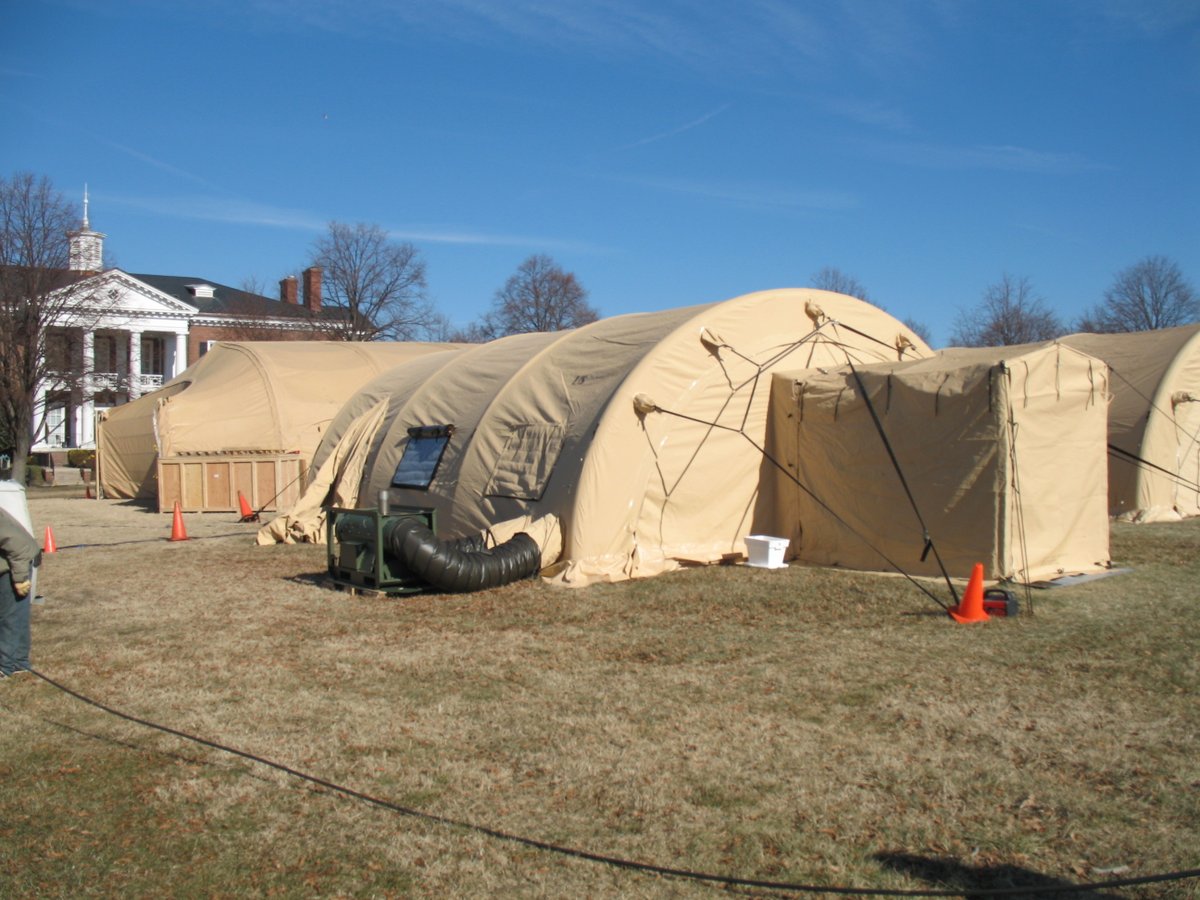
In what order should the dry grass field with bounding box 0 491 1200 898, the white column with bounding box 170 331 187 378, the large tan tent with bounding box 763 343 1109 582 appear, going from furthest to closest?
the white column with bounding box 170 331 187 378 < the large tan tent with bounding box 763 343 1109 582 < the dry grass field with bounding box 0 491 1200 898

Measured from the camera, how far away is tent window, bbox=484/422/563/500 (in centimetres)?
1234

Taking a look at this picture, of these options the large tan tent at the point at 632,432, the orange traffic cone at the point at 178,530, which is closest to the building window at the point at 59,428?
the orange traffic cone at the point at 178,530

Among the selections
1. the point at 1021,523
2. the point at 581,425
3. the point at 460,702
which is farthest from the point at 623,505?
the point at 460,702

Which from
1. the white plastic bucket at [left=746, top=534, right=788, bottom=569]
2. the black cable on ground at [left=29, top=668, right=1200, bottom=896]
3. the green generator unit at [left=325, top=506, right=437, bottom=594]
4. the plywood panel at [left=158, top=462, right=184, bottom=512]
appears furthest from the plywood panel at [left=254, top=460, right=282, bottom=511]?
the black cable on ground at [left=29, top=668, right=1200, bottom=896]

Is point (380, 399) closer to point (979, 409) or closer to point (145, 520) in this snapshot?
point (145, 520)

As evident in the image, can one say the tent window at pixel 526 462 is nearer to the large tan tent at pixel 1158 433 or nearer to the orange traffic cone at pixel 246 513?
the orange traffic cone at pixel 246 513

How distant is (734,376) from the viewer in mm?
12742

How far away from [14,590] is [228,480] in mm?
14898

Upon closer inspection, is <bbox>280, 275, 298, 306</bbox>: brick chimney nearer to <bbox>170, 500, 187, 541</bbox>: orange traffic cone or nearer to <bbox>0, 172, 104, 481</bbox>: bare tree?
<bbox>0, 172, 104, 481</bbox>: bare tree

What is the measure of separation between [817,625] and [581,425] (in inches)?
166

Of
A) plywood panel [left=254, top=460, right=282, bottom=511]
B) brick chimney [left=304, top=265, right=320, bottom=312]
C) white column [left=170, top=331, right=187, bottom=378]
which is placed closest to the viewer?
plywood panel [left=254, top=460, right=282, bottom=511]

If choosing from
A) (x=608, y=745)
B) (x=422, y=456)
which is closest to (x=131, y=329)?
(x=422, y=456)

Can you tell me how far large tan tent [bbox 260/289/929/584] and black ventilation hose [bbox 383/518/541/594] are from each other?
393 millimetres

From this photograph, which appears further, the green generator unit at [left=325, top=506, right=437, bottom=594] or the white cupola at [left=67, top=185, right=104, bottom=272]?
the white cupola at [left=67, top=185, right=104, bottom=272]
